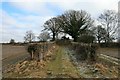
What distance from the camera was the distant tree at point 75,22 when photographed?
204 ft

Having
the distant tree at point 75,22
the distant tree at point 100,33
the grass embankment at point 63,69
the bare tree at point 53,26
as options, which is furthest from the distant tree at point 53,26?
the grass embankment at point 63,69

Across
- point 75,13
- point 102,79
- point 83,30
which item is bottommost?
point 102,79

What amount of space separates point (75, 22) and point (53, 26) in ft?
41.6

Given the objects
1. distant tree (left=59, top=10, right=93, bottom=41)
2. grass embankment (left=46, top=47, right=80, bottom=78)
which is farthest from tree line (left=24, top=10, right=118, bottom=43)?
grass embankment (left=46, top=47, right=80, bottom=78)

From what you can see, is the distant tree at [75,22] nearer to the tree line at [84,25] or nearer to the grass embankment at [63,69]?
the tree line at [84,25]

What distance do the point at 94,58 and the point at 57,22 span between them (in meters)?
53.5

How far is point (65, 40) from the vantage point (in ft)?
211

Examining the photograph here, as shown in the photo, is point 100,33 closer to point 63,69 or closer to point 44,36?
point 44,36

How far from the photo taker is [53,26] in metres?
72.6

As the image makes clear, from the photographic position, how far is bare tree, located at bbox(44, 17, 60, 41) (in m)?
71.1

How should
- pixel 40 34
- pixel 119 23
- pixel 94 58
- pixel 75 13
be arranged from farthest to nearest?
1. pixel 40 34
2. pixel 75 13
3. pixel 119 23
4. pixel 94 58

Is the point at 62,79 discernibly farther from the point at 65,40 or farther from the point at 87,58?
the point at 65,40

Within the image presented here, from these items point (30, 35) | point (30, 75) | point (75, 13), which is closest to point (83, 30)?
point (75, 13)

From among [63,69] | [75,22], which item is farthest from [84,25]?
[63,69]
